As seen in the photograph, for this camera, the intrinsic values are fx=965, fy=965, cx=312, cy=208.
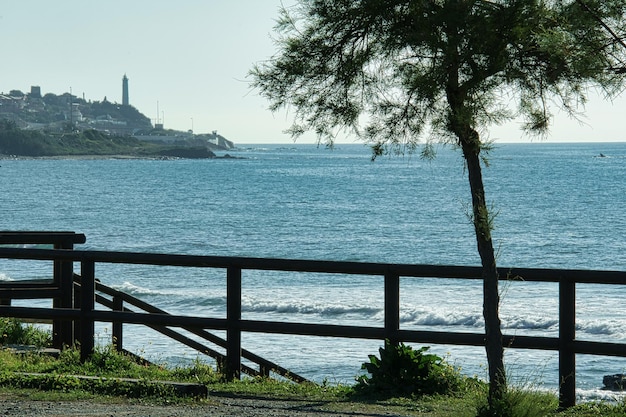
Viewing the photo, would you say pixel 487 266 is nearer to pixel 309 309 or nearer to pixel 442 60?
pixel 442 60

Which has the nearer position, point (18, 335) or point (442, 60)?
point (442, 60)

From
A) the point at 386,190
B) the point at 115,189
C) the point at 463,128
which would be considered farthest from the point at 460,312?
the point at 115,189

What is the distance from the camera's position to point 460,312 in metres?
29.1

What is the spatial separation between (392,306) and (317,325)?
0.71 m

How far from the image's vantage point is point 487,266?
23.8 ft

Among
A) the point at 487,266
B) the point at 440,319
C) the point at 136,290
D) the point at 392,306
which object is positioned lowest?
the point at 136,290

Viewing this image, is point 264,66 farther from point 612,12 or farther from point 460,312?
point 460,312

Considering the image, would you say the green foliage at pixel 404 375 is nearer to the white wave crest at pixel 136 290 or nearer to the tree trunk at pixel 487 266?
the tree trunk at pixel 487 266

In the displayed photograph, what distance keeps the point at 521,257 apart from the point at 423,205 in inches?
1391

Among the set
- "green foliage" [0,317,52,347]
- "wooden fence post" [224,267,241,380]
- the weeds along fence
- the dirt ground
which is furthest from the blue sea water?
"green foliage" [0,317,52,347]

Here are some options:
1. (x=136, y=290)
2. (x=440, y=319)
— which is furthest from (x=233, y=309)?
(x=136, y=290)

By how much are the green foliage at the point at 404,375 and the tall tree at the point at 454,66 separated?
1205 millimetres

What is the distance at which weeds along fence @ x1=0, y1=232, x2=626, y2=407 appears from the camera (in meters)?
7.92

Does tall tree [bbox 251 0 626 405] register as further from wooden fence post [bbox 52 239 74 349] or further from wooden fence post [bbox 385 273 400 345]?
wooden fence post [bbox 52 239 74 349]
